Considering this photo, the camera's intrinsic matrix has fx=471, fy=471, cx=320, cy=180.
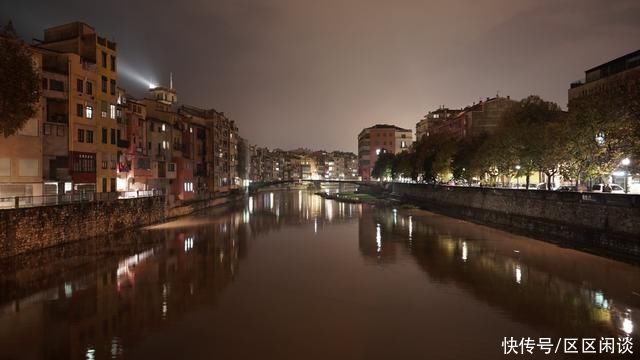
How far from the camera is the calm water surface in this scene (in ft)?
53.2

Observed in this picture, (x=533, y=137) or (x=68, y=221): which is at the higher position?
(x=533, y=137)

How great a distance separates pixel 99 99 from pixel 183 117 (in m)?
30.4

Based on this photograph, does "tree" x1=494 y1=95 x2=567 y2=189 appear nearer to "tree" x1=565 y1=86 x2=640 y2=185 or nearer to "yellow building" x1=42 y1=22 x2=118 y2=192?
"tree" x1=565 y1=86 x2=640 y2=185

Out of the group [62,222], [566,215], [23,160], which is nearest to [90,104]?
[23,160]

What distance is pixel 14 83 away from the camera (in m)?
28.2

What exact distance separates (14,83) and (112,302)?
16.0 meters

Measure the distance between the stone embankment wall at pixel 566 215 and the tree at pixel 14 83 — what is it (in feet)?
123

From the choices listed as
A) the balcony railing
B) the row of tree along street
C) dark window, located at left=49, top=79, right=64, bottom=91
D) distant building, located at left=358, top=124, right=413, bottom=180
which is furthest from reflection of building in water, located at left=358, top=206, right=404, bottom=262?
distant building, located at left=358, top=124, right=413, bottom=180

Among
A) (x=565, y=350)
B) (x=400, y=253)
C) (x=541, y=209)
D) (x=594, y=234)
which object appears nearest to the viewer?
(x=565, y=350)

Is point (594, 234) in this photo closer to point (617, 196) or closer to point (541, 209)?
point (617, 196)

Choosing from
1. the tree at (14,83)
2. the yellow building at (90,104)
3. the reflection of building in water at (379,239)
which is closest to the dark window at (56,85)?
the yellow building at (90,104)

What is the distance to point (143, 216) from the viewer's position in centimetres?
4725

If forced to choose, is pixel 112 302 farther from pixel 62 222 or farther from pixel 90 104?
pixel 90 104

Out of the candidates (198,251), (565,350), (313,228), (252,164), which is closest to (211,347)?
(565,350)
